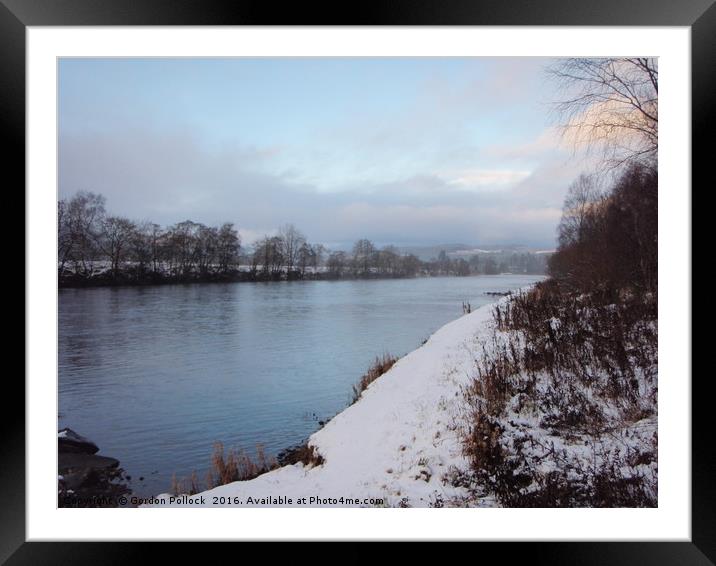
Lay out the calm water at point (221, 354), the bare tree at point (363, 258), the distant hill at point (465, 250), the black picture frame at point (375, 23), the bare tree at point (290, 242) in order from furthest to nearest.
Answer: the bare tree at point (363, 258), the bare tree at point (290, 242), the distant hill at point (465, 250), the calm water at point (221, 354), the black picture frame at point (375, 23)

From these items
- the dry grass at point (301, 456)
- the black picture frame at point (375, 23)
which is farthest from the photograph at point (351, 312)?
the black picture frame at point (375, 23)

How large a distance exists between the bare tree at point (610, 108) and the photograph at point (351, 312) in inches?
0.7

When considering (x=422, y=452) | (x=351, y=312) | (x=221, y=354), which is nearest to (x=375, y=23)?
(x=351, y=312)

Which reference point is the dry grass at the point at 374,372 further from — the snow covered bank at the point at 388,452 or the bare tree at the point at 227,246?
the bare tree at the point at 227,246

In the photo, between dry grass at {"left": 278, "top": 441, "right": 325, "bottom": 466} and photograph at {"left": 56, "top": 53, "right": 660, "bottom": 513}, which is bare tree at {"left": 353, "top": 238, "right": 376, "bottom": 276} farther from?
dry grass at {"left": 278, "top": 441, "right": 325, "bottom": 466}

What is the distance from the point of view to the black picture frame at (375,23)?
3123 mm

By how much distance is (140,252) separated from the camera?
4.05 metres

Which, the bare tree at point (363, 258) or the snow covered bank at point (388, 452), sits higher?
the bare tree at point (363, 258)

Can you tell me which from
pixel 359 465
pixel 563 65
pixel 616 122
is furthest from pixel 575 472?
pixel 563 65

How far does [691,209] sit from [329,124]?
9.29 ft

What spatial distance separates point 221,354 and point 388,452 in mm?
1640

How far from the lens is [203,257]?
422 centimetres

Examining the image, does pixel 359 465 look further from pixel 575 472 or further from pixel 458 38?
pixel 458 38

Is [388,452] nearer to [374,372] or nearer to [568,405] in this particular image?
[374,372]
